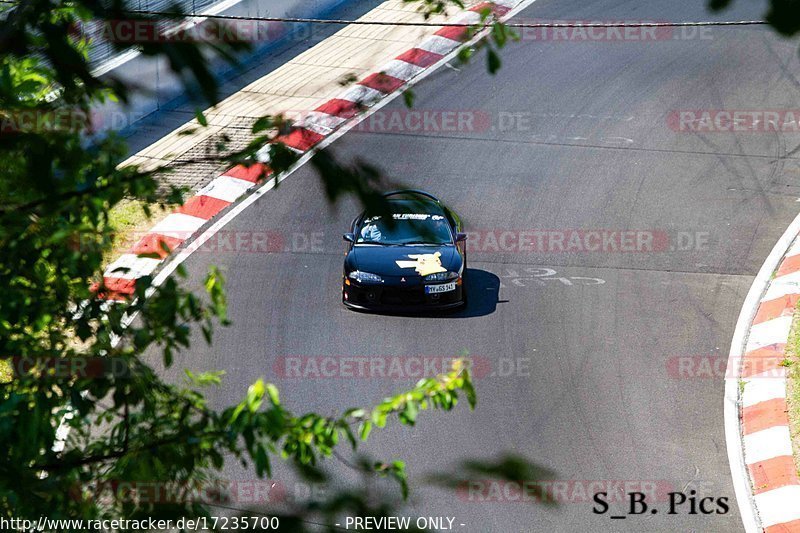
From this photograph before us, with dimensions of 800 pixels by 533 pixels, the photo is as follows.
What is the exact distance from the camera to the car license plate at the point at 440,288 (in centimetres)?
1300

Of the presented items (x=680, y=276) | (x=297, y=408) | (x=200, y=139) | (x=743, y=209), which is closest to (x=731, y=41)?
(x=743, y=209)

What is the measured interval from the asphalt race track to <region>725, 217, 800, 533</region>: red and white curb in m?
0.19

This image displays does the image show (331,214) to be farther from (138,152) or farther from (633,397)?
(138,152)

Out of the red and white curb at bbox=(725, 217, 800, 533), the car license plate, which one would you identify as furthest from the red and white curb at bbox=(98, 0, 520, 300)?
the red and white curb at bbox=(725, 217, 800, 533)

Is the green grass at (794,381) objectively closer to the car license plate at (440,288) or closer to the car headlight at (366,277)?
the car license plate at (440,288)

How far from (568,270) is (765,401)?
344 centimetres

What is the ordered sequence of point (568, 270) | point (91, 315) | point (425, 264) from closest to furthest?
1. point (91, 315)
2. point (425, 264)
3. point (568, 270)

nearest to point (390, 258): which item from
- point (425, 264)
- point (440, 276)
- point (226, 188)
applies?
point (425, 264)

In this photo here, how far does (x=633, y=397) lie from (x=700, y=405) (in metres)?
0.72

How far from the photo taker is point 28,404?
3.72 meters

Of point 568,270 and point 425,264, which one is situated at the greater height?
point 425,264

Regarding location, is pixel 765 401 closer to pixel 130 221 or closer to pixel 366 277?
pixel 366 277

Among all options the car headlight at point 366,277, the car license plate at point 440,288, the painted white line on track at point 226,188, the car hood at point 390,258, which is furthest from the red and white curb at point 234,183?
the car license plate at point 440,288

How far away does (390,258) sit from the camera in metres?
13.2
